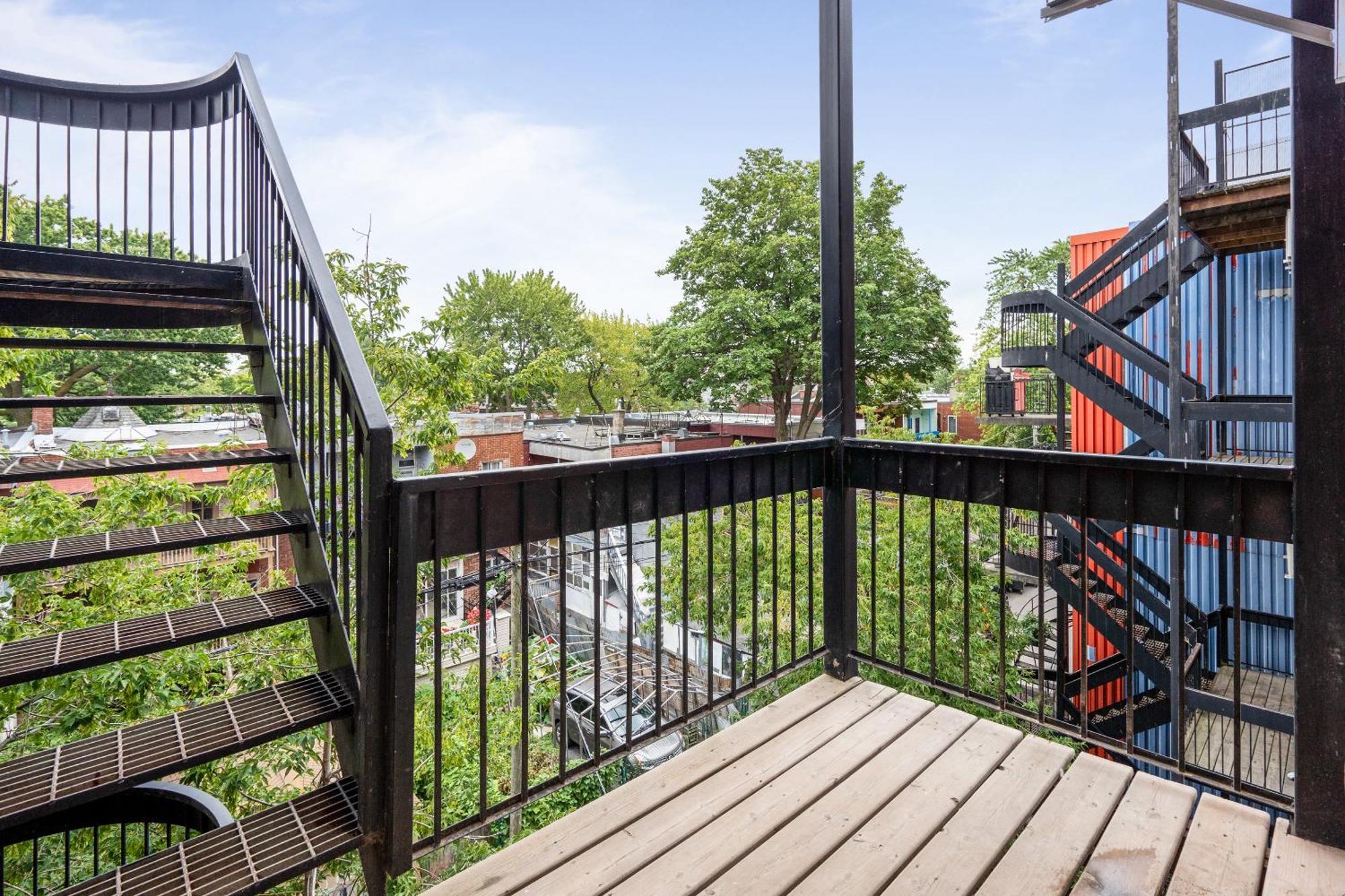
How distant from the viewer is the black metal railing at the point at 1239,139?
169 inches

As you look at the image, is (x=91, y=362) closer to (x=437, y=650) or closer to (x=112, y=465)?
(x=112, y=465)

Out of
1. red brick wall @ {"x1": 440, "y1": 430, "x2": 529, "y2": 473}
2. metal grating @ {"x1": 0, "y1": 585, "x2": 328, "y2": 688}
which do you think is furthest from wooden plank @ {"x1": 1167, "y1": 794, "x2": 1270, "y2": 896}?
red brick wall @ {"x1": 440, "y1": 430, "x2": 529, "y2": 473}

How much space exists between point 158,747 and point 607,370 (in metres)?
10.3

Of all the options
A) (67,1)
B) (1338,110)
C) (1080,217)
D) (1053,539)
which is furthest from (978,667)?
(67,1)

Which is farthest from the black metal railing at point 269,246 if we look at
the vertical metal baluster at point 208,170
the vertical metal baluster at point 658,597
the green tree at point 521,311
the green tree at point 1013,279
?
the green tree at point 1013,279

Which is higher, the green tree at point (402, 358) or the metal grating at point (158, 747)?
the green tree at point (402, 358)

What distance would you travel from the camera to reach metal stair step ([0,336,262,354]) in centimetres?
172

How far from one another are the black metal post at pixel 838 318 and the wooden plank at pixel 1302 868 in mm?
1103

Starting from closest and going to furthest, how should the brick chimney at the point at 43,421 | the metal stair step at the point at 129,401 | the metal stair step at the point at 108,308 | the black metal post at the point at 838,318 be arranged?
the metal stair step at the point at 129,401, the metal stair step at the point at 108,308, the black metal post at the point at 838,318, the brick chimney at the point at 43,421

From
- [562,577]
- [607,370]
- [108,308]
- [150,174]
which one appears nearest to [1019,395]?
[607,370]

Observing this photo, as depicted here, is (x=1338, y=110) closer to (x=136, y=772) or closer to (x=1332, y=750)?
(x=1332, y=750)

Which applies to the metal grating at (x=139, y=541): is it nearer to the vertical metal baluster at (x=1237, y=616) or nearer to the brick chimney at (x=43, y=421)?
the vertical metal baluster at (x=1237, y=616)

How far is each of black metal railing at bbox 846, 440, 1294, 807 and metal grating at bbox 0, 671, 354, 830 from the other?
136 cm

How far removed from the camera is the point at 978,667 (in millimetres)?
6699
